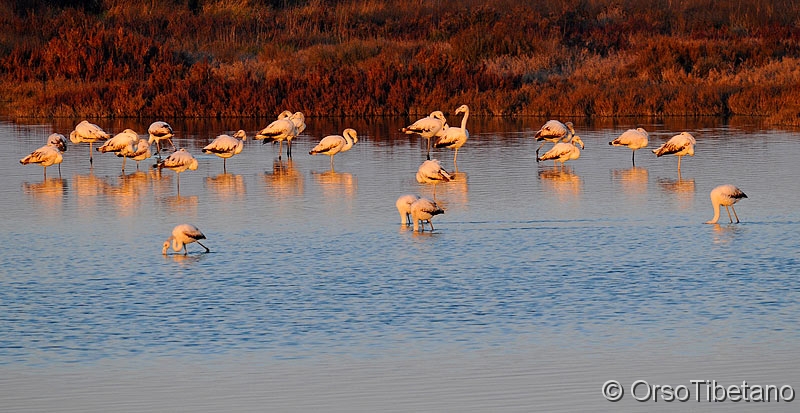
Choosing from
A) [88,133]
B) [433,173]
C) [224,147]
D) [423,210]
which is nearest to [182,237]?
[423,210]

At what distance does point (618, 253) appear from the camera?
39.7ft

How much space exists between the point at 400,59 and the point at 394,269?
25434 millimetres

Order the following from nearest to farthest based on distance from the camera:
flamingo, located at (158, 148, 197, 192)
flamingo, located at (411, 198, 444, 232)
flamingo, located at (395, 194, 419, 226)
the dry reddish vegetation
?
flamingo, located at (411, 198, 444, 232)
flamingo, located at (395, 194, 419, 226)
flamingo, located at (158, 148, 197, 192)
the dry reddish vegetation

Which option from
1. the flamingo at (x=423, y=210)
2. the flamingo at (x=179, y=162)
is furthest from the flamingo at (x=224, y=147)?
the flamingo at (x=423, y=210)

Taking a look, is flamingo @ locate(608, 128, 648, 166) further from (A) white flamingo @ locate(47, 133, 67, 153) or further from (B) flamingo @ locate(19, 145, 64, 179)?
(A) white flamingo @ locate(47, 133, 67, 153)

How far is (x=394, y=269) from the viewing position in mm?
11375

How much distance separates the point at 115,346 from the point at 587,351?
3.10 metres

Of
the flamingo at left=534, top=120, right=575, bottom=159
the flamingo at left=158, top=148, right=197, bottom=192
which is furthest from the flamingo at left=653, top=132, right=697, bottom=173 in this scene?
the flamingo at left=158, top=148, right=197, bottom=192

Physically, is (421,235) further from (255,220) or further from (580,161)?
(580,161)

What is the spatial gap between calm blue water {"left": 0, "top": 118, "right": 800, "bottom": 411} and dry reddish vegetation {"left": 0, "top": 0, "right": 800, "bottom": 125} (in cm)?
1079

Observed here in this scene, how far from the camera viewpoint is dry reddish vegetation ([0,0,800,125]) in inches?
1216

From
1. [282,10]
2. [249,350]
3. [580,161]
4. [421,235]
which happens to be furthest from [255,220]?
[282,10]

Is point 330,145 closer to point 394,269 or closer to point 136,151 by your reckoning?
point 136,151

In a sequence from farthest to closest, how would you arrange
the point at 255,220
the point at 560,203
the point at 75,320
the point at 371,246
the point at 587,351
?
the point at 560,203 < the point at 255,220 < the point at 371,246 < the point at 75,320 < the point at 587,351
